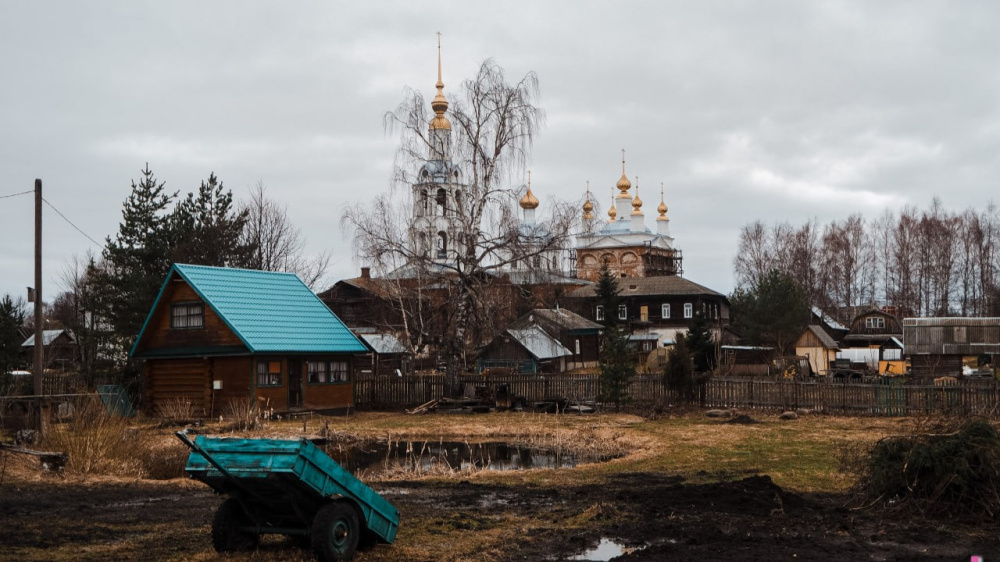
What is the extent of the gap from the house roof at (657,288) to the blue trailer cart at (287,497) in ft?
220

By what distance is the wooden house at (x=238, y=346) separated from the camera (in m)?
30.2

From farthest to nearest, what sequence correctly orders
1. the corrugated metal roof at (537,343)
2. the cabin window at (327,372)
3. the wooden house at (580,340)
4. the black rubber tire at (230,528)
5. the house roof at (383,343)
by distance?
the wooden house at (580,340) → the house roof at (383,343) → the corrugated metal roof at (537,343) → the cabin window at (327,372) → the black rubber tire at (230,528)

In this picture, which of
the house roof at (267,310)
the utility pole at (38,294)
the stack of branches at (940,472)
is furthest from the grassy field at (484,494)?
the house roof at (267,310)

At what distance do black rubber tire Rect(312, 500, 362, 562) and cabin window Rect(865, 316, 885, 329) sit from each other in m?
64.6

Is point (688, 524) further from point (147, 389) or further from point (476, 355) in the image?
point (476, 355)

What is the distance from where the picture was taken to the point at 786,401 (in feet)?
100

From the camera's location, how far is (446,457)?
70.6 feet

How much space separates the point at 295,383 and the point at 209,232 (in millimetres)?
11195

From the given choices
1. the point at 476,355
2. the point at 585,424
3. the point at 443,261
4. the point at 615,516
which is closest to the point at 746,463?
the point at 615,516

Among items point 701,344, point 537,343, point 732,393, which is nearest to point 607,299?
point 701,344

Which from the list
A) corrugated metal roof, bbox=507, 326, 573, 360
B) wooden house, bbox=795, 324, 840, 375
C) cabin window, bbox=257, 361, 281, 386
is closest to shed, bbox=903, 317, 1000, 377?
wooden house, bbox=795, 324, 840, 375

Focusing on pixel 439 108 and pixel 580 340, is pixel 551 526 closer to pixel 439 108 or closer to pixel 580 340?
pixel 439 108

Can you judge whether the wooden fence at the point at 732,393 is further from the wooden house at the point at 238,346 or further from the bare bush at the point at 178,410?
the bare bush at the point at 178,410

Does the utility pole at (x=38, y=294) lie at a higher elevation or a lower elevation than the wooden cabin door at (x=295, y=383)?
higher
